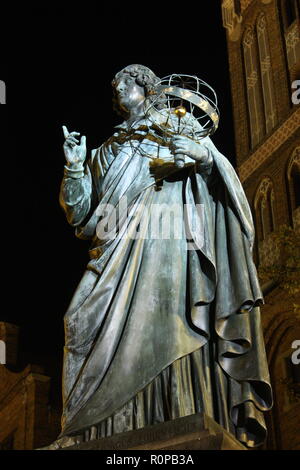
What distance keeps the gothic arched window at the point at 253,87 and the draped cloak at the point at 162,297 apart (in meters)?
23.7

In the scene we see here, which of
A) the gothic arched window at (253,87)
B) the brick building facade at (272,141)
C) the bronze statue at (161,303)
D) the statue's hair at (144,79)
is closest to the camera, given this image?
the bronze statue at (161,303)

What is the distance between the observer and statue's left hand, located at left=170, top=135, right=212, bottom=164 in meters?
5.47

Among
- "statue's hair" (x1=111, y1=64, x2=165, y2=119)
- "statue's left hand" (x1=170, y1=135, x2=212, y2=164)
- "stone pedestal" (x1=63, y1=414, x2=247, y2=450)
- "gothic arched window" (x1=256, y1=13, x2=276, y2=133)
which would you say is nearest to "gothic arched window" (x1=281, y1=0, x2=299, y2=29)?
"gothic arched window" (x1=256, y1=13, x2=276, y2=133)

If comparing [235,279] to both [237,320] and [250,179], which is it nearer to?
[237,320]

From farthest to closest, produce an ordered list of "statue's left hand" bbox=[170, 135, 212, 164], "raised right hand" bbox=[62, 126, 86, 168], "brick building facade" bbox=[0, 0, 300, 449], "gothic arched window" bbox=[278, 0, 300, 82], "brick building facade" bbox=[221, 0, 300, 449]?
"gothic arched window" bbox=[278, 0, 300, 82] < "brick building facade" bbox=[221, 0, 300, 449] < "brick building facade" bbox=[0, 0, 300, 449] < "raised right hand" bbox=[62, 126, 86, 168] < "statue's left hand" bbox=[170, 135, 212, 164]

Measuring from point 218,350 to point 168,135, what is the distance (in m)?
1.37

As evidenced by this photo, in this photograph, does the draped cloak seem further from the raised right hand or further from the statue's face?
the statue's face

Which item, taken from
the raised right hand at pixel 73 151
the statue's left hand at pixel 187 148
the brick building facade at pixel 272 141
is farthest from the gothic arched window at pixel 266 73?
the statue's left hand at pixel 187 148

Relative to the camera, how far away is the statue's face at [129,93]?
6219 millimetres

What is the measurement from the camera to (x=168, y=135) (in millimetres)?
5770

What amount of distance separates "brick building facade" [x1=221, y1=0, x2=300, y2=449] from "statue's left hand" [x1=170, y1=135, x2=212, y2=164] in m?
18.1

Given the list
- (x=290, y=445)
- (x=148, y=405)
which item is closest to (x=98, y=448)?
(x=148, y=405)

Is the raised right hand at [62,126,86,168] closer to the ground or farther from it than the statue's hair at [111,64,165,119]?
closer to the ground

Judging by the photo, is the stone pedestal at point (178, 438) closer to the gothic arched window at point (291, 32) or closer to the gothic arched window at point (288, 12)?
the gothic arched window at point (291, 32)
